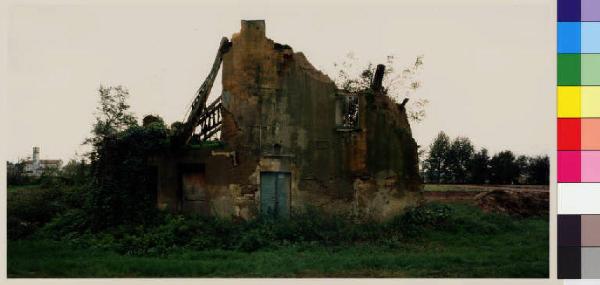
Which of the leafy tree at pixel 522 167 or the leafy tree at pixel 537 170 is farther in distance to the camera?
the leafy tree at pixel 522 167

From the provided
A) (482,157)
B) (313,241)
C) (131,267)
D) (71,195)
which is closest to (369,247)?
(313,241)

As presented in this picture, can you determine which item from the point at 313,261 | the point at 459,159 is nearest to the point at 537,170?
the point at 459,159

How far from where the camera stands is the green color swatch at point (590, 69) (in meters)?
12.6

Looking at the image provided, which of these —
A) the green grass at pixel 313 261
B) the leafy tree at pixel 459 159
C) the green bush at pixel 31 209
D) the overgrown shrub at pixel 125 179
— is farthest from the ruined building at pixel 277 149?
the leafy tree at pixel 459 159

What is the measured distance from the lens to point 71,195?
19.8m

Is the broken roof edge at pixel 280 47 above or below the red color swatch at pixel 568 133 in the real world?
above

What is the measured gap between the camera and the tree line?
36.4 metres

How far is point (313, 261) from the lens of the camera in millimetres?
13219

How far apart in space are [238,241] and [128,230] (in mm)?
3423

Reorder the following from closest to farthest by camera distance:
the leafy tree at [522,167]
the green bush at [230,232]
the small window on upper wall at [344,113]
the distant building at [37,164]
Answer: the green bush at [230,232], the small window on upper wall at [344,113], the distant building at [37,164], the leafy tree at [522,167]

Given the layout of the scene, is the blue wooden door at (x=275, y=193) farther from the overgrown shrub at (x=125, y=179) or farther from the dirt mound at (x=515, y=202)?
the dirt mound at (x=515, y=202)

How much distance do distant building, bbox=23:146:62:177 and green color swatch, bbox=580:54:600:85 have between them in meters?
25.9

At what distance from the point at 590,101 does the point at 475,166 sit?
26457 mm

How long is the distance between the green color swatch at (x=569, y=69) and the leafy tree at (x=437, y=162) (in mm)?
27887
